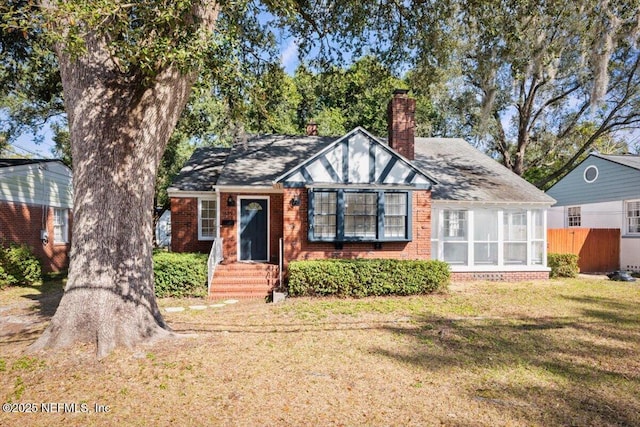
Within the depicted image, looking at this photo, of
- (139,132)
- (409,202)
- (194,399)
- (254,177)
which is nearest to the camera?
(194,399)

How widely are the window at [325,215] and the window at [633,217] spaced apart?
13.2 m

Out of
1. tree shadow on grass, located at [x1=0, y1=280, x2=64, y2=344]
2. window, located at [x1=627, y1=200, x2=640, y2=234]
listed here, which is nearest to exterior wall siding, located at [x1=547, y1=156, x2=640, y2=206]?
window, located at [x1=627, y1=200, x2=640, y2=234]

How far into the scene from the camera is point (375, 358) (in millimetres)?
5965

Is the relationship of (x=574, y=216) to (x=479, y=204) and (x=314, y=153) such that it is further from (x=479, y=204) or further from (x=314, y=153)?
(x=314, y=153)

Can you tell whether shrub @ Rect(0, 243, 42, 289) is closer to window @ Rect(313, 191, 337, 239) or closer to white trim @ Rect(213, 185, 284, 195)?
white trim @ Rect(213, 185, 284, 195)

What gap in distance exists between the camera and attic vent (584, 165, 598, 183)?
18.3m

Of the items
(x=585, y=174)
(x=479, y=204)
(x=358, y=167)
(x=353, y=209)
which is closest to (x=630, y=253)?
(x=585, y=174)

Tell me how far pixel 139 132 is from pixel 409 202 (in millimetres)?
8542

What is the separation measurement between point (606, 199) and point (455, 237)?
28.5 feet

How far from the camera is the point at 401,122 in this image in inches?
574

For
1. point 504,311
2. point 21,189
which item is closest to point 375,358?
point 504,311

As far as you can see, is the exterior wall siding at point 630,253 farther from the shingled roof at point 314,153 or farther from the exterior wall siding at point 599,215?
the shingled roof at point 314,153

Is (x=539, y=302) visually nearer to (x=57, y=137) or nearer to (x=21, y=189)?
(x=21, y=189)

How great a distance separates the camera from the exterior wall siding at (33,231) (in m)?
14.5
